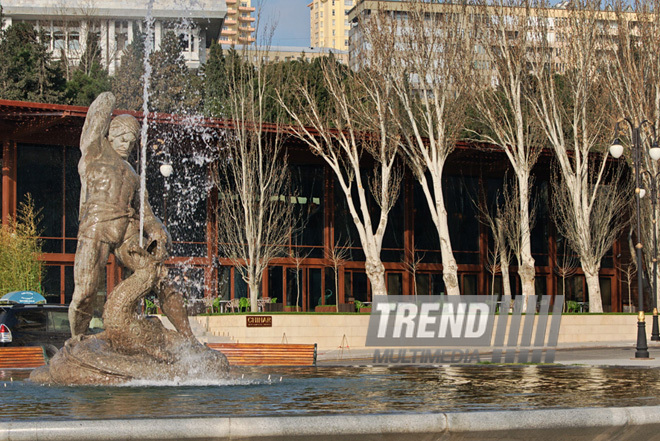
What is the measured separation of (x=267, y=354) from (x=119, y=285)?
516cm

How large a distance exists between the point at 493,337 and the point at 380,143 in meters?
8.97

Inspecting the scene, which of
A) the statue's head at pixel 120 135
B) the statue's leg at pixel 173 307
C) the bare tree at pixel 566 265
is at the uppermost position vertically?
the statue's head at pixel 120 135

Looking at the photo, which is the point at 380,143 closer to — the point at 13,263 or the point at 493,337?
the point at 493,337

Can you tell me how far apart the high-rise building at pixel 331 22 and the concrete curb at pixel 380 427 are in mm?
158633

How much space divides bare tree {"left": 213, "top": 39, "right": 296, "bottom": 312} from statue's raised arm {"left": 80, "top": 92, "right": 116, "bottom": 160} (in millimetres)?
22906

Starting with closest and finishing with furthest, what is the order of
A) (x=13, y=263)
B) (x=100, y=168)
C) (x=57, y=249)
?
(x=100, y=168)
(x=13, y=263)
(x=57, y=249)

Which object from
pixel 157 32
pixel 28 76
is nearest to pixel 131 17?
pixel 157 32

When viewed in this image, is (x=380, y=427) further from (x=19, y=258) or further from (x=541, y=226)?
(x=541, y=226)

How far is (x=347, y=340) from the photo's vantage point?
27.8 metres

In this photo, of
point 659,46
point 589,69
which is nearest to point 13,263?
point 589,69

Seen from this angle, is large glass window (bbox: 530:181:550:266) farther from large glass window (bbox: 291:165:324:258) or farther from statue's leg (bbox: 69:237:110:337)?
statue's leg (bbox: 69:237:110:337)

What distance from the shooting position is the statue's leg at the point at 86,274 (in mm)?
10680

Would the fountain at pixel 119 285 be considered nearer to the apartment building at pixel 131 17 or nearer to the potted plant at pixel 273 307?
the potted plant at pixel 273 307

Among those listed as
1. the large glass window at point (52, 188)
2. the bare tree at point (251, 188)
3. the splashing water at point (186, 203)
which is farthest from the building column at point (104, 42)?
the bare tree at point (251, 188)
